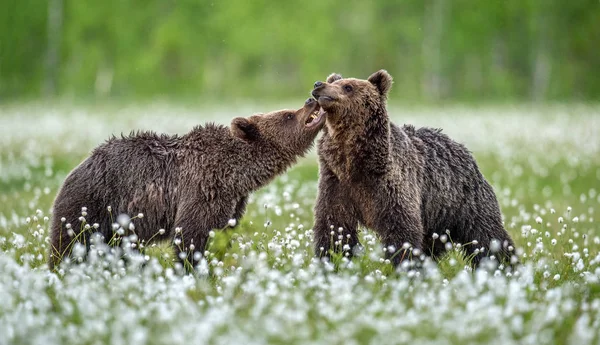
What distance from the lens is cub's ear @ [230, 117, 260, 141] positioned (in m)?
6.89

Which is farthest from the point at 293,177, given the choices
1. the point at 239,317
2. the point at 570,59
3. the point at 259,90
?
the point at 570,59

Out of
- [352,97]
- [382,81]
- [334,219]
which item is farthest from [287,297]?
[382,81]

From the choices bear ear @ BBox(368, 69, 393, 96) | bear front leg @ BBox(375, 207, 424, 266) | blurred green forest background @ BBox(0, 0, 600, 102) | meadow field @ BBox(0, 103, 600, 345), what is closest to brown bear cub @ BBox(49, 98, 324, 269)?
meadow field @ BBox(0, 103, 600, 345)

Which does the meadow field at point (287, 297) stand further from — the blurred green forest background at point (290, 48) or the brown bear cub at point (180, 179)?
the blurred green forest background at point (290, 48)

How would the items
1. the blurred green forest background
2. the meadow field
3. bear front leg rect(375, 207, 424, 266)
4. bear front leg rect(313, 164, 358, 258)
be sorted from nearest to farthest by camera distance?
1. the meadow field
2. bear front leg rect(375, 207, 424, 266)
3. bear front leg rect(313, 164, 358, 258)
4. the blurred green forest background

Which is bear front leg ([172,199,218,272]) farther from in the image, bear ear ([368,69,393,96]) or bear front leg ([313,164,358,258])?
bear ear ([368,69,393,96])

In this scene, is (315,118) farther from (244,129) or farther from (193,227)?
(193,227)

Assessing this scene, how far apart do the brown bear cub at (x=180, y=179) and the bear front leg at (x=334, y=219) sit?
653 millimetres

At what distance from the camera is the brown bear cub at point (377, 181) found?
6340 mm

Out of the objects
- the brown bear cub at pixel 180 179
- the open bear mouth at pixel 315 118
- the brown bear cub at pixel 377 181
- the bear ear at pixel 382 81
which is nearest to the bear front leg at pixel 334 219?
the brown bear cub at pixel 377 181

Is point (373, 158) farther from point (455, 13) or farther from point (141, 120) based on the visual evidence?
point (455, 13)

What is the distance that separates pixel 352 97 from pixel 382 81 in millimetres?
334

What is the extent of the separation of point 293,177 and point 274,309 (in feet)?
28.3

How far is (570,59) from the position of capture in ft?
126
